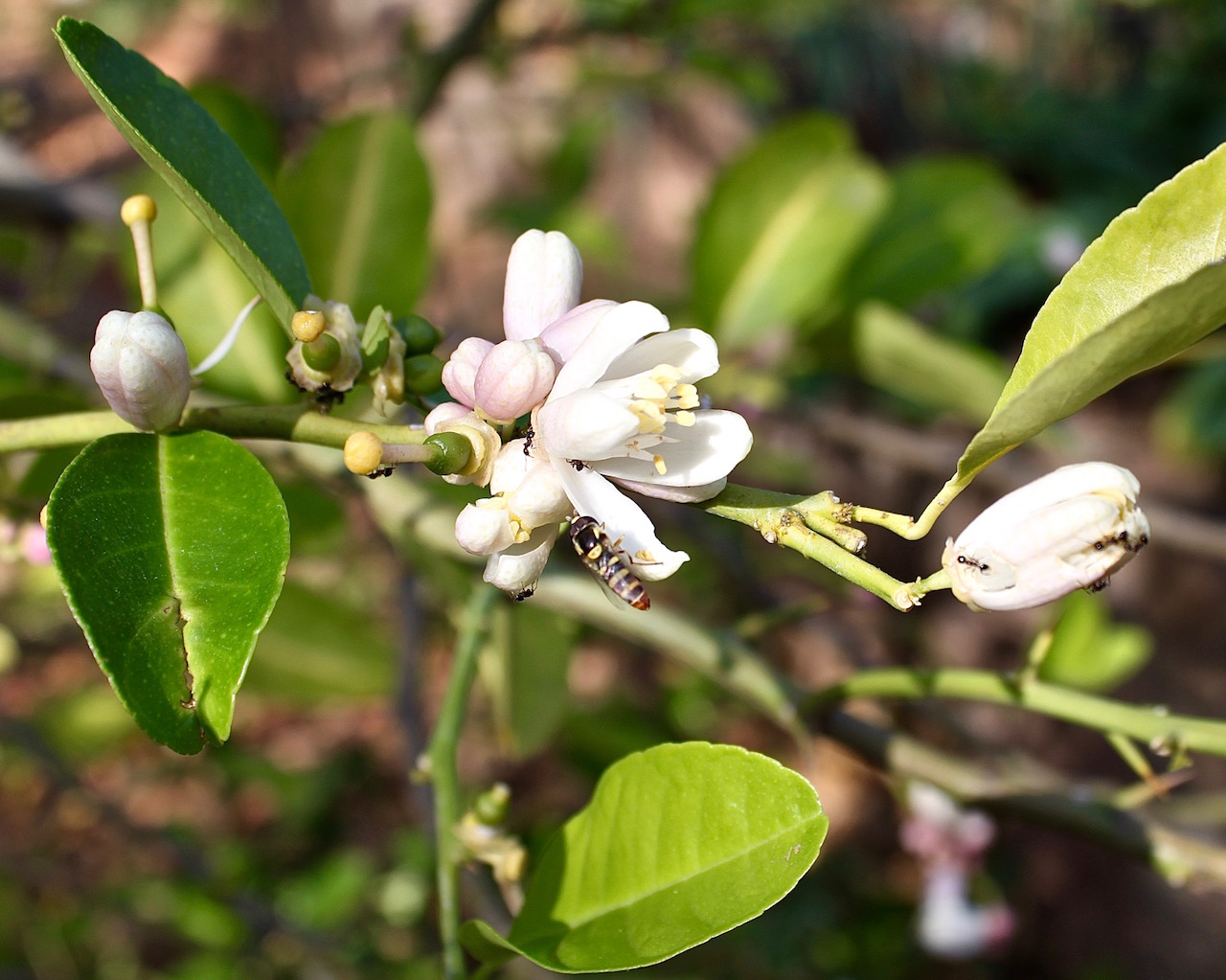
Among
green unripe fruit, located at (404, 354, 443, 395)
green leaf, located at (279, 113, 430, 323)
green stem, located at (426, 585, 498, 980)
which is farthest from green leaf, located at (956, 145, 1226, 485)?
green leaf, located at (279, 113, 430, 323)

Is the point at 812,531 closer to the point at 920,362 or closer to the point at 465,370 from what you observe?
the point at 465,370

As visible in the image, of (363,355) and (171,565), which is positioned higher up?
(363,355)

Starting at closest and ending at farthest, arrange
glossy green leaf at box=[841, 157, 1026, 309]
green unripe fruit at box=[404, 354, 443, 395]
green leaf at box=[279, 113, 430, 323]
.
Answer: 1. green unripe fruit at box=[404, 354, 443, 395]
2. green leaf at box=[279, 113, 430, 323]
3. glossy green leaf at box=[841, 157, 1026, 309]

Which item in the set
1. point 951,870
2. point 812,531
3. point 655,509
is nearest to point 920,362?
point 655,509

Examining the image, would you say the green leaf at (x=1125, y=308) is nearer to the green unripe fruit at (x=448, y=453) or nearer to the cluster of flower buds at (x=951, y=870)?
the green unripe fruit at (x=448, y=453)

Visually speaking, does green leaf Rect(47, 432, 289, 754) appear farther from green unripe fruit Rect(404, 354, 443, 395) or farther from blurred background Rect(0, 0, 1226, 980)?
blurred background Rect(0, 0, 1226, 980)

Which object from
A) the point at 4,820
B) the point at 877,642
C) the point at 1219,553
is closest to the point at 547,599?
the point at 1219,553
